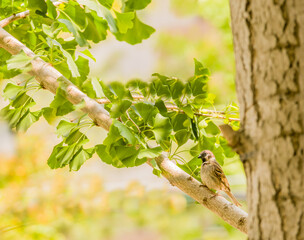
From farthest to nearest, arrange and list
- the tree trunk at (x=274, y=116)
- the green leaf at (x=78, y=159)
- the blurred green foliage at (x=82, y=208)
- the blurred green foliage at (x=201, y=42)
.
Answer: the blurred green foliage at (x=201, y=42)
the blurred green foliage at (x=82, y=208)
the green leaf at (x=78, y=159)
the tree trunk at (x=274, y=116)

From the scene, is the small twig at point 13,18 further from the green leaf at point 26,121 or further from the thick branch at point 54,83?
the green leaf at point 26,121

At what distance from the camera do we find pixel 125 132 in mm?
636

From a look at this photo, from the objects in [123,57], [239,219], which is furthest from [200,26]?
[239,219]

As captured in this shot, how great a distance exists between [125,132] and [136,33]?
0.63 ft

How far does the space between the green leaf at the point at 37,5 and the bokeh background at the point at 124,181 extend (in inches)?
57.7

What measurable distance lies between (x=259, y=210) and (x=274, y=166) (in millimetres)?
48

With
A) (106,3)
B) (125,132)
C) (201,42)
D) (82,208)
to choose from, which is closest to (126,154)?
(125,132)

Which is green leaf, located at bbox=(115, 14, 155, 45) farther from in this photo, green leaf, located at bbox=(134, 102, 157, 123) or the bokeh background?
the bokeh background

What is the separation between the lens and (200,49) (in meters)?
2.83

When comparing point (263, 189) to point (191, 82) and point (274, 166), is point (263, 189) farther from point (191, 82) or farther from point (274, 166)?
point (191, 82)

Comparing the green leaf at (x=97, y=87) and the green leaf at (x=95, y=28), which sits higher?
the green leaf at (x=95, y=28)

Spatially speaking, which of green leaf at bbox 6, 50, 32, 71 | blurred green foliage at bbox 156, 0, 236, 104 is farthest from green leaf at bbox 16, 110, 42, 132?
blurred green foliage at bbox 156, 0, 236, 104

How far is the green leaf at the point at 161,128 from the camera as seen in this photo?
69 centimetres

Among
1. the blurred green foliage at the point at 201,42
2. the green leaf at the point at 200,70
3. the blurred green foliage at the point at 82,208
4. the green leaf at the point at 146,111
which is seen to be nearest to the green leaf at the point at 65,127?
the green leaf at the point at 146,111
